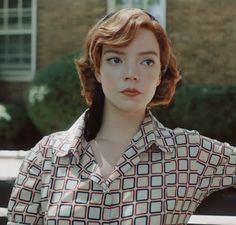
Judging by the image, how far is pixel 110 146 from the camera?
160 cm

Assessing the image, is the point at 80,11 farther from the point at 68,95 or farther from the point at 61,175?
the point at 61,175

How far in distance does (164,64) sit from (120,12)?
19cm

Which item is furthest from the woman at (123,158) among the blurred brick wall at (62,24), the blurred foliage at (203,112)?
the blurred brick wall at (62,24)

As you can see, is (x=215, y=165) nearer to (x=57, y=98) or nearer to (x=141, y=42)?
(x=141, y=42)

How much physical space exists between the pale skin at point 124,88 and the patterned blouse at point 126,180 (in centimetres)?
3

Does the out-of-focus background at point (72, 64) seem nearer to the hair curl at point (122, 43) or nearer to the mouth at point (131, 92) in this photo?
the hair curl at point (122, 43)

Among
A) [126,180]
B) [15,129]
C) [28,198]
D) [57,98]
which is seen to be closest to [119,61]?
[126,180]

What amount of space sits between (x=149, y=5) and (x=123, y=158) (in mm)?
8790

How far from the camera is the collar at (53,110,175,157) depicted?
5.08ft

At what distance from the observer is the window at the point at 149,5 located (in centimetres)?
969

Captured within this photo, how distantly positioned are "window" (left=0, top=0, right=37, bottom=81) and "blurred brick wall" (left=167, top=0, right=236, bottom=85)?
2584 millimetres

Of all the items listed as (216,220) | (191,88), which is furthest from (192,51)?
(216,220)

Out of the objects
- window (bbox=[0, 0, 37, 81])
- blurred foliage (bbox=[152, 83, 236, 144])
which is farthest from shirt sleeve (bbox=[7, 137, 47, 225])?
window (bbox=[0, 0, 37, 81])

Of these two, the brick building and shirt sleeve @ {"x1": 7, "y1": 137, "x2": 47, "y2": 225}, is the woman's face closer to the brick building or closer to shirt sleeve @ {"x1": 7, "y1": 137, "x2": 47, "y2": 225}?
shirt sleeve @ {"x1": 7, "y1": 137, "x2": 47, "y2": 225}
